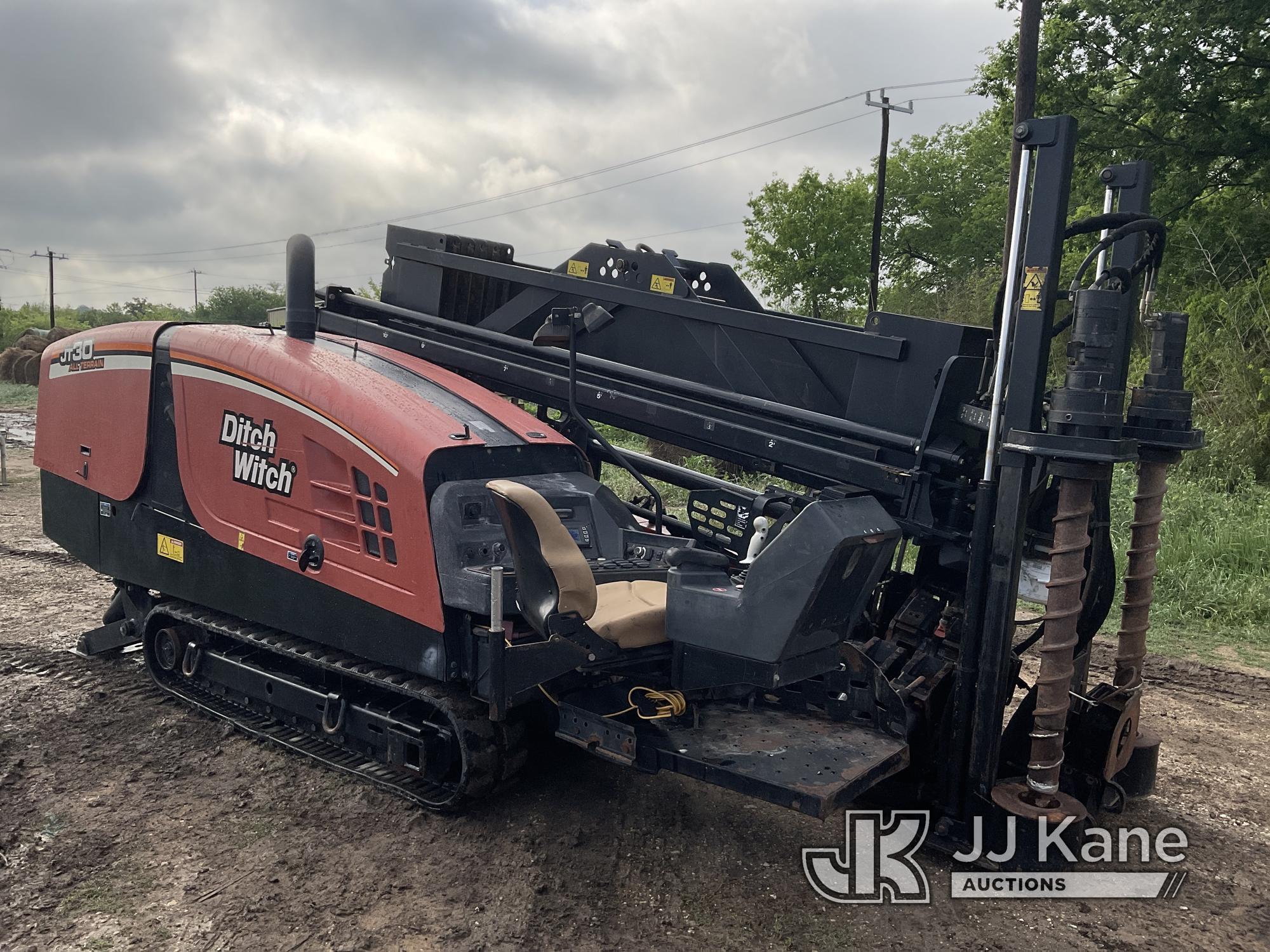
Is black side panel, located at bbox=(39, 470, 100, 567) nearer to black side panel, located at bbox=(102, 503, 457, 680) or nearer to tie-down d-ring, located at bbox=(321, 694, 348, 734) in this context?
black side panel, located at bbox=(102, 503, 457, 680)

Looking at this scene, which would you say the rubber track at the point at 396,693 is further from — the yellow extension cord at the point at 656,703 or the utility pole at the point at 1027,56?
the utility pole at the point at 1027,56

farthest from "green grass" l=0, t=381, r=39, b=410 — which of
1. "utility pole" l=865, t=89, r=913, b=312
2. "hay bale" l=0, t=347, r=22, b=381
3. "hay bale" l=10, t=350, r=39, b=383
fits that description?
"utility pole" l=865, t=89, r=913, b=312

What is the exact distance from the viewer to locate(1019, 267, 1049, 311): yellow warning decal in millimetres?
3906

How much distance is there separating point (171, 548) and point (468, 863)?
8.70 feet

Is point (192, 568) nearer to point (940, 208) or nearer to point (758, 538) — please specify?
point (758, 538)

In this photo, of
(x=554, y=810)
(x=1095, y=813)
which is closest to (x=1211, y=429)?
(x=1095, y=813)

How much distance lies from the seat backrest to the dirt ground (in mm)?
1019

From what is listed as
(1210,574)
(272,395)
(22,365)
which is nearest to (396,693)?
(272,395)

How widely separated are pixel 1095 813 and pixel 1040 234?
2483mm

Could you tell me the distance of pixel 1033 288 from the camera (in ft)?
12.9

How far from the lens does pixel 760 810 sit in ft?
14.9

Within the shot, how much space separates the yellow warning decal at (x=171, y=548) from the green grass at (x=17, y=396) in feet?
75.3

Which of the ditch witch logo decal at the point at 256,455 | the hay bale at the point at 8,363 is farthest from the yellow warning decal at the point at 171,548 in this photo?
the hay bale at the point at 8,363

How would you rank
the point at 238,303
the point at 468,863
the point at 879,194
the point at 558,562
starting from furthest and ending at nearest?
the point at 238,303 < the point at 879,194 < the point at 468,863 < the point at 558,562
